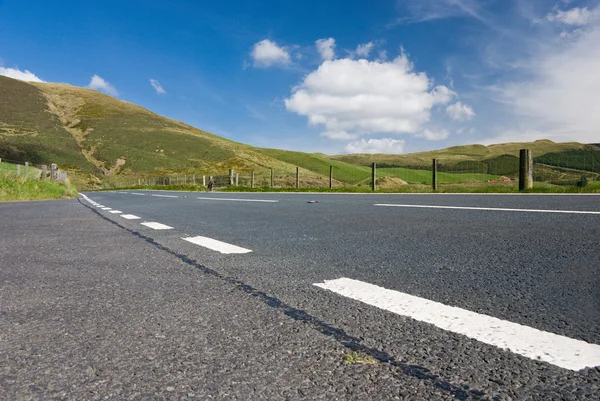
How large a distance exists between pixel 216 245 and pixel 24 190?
657 inches

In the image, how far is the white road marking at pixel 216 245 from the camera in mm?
3990

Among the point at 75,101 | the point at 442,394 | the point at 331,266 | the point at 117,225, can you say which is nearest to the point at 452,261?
the point at 331,266

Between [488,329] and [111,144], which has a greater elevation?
[111,144]

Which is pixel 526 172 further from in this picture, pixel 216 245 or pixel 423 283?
pixel 423 283

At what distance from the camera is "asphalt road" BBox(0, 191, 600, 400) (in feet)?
4.46

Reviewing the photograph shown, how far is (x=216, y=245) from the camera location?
432 cm

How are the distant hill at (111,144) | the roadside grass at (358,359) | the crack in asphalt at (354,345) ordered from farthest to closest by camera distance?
the distant hill at (111,144) → the roadside grass at (358,359) → the crack in asphalt at (354,345)

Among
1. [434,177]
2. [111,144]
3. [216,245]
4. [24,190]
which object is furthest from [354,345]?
[111,144]

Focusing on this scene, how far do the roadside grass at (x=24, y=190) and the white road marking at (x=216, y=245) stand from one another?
14.4 metres

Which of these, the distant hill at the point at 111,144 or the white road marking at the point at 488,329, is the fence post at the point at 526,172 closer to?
the white road marking at the point at 488,329

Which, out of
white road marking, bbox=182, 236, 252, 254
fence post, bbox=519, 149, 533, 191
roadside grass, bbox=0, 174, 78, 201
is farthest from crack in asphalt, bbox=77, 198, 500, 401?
roadside grass, bbox=0, 174, 78, 201

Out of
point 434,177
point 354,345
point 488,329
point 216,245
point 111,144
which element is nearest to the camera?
point 354,345

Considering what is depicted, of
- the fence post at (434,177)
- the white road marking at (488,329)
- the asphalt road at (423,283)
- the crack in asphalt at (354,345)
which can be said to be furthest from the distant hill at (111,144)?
the crack in asphalt at (354,345)

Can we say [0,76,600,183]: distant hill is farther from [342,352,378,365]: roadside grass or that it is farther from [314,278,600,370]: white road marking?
[342,352,378,365]: roadside grass
